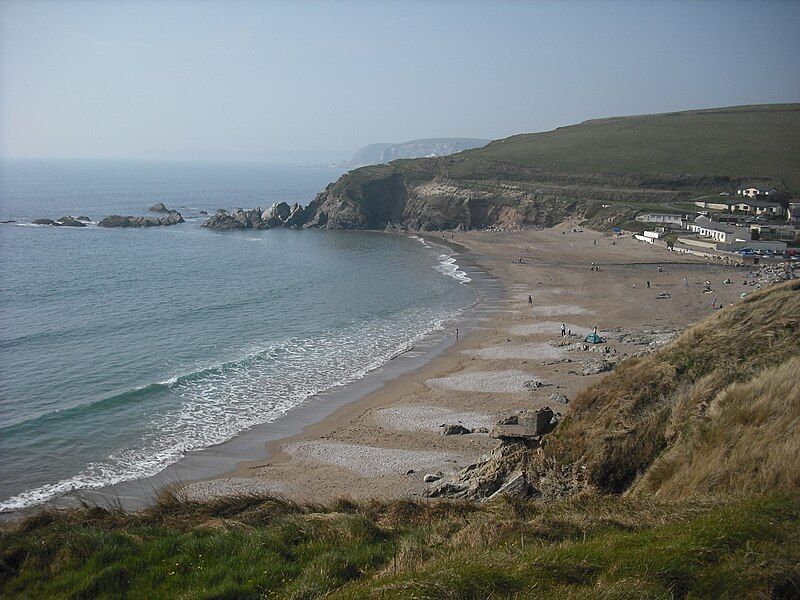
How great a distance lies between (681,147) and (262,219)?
71999mm

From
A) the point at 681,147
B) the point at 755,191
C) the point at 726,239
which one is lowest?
the point at 726,239

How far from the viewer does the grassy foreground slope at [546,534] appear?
6.82m

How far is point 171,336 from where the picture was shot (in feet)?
117

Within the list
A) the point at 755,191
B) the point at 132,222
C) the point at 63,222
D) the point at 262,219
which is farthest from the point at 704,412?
the point at 63,222

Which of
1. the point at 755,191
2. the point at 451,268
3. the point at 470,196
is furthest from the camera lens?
the point at 470,196

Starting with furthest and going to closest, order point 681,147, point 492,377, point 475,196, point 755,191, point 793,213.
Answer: point 681,147
point 475,196
point 755,191
point 793,213
point 492,377

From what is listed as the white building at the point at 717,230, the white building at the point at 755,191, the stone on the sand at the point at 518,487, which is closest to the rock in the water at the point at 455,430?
the stone on the sand at the point at 518,487

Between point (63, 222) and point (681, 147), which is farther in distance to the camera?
point (681, 147)

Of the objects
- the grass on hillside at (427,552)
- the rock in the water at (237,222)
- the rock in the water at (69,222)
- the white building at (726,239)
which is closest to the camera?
the grass on hillside at (427,552)

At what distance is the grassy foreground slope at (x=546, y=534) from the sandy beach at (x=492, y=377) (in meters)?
4.27

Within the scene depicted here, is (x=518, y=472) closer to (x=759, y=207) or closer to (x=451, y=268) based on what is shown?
(x=451, y=268)

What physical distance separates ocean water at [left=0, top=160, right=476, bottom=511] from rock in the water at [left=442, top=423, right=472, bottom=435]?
726cm

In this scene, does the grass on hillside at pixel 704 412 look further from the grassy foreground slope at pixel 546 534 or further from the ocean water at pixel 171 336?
the ocean water at pixel 171 336

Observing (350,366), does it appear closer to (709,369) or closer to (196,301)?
(196,301)
